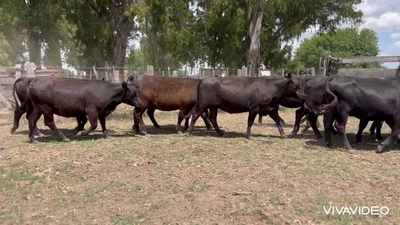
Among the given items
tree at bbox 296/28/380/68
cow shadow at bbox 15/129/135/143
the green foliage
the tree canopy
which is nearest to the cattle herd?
cow shadow at bbox 15/129/135/143

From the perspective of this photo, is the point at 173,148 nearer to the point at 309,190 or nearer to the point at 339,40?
the point at 309,190

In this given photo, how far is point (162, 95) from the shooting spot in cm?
965

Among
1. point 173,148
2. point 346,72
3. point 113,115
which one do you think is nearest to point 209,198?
point 173,148

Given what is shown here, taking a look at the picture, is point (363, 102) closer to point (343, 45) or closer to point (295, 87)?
point (295, 87)

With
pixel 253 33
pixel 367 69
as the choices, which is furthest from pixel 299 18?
pixel 367 69

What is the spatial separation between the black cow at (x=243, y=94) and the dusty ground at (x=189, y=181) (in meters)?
1.01

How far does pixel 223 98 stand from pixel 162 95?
1.69 metres

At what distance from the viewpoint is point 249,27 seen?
1011 inches

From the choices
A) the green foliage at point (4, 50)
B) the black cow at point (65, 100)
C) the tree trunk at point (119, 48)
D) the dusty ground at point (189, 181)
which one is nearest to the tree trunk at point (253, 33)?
the tree trunk at point (119, 48)

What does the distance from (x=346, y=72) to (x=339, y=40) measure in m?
60.9

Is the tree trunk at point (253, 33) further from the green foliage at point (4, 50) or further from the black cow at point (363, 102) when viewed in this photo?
the green foliage at point (4, 50)

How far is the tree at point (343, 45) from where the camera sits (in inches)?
2630

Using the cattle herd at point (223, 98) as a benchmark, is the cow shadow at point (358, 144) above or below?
below

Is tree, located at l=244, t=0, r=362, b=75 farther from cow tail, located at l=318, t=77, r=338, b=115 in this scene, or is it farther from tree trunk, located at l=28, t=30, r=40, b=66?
cow tail, located at l=318, t=77, r=338, b=115
